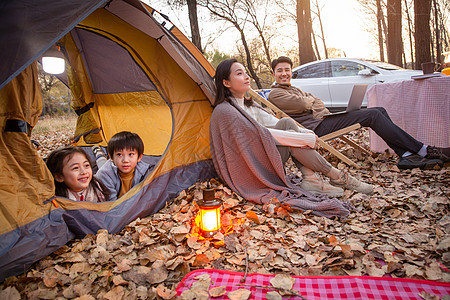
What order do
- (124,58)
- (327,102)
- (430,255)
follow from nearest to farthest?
(430,255) → (124,58) → (327,102)

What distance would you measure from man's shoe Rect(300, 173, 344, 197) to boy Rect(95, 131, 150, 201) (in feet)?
5.25

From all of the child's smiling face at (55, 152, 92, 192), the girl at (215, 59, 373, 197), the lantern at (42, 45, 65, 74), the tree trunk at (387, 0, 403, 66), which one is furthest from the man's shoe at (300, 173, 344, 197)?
the tree trunk at (387, 0, 403, 66)

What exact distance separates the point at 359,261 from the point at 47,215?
2.01 metres

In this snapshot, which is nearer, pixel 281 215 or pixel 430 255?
pixel 430 255

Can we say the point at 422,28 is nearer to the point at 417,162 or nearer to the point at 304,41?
the point at 304,41

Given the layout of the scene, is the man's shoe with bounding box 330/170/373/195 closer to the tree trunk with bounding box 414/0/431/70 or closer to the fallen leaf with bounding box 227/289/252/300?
the fallen leaf with bounding box 227/289/252/300

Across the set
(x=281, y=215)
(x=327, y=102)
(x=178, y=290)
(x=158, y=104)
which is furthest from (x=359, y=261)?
(x=327, y=102)

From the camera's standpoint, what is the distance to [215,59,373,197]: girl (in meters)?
2.66

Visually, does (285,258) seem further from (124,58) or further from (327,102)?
(327,102)

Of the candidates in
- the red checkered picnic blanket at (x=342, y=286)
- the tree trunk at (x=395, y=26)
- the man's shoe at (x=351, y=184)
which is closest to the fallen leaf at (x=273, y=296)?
the red checkered picnic blanket at (x=342, y=286)

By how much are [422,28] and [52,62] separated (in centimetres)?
777

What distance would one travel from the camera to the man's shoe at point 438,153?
3219mm

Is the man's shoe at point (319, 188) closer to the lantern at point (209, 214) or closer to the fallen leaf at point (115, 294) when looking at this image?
the lantern at point (209, 214)

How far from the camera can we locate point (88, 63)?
398 centimetres
